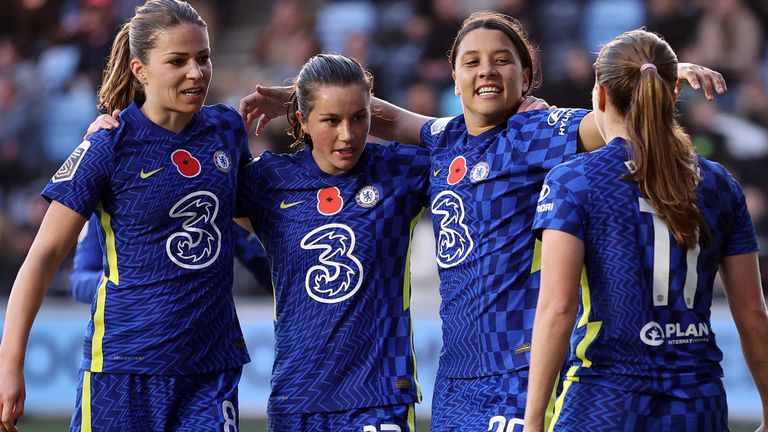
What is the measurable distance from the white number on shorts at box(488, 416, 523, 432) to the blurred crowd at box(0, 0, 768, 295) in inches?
226

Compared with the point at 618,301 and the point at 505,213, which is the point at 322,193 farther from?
the point at 618,301

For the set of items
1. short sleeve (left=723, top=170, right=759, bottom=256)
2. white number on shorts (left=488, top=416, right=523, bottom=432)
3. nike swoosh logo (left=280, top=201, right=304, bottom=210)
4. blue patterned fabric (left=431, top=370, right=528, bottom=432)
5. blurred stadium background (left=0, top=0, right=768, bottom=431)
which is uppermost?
blurred stadium background (left=0, top=0, right=768, bottom=431)

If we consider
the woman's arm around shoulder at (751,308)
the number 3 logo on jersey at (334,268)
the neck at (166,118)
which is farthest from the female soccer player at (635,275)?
the neck at (166,118)

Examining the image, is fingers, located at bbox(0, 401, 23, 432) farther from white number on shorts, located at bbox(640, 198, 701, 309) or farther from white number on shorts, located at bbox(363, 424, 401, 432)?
white number on shorts, located at bbox(640, 198, 701, 309)

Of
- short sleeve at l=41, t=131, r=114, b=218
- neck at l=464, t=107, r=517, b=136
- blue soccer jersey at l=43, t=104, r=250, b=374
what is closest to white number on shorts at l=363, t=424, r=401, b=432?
blue soccer jersey at l=43, t=104, r=250, b=374

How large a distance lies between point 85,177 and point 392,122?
1.26 meters

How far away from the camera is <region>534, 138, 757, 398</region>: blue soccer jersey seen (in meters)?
3.17

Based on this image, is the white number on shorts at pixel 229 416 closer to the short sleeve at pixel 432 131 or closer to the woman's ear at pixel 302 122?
the woman's ear at pixel 302 122

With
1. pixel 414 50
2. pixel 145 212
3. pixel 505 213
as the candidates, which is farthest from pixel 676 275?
pixel 414 50

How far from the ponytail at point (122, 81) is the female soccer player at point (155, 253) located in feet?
0.36

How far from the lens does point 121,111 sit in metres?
4.15

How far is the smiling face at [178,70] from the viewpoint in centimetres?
400

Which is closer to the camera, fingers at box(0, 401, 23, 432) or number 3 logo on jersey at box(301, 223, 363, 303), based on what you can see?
fingers at box(0, 401, 23, 432)

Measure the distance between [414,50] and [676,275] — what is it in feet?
26.4
